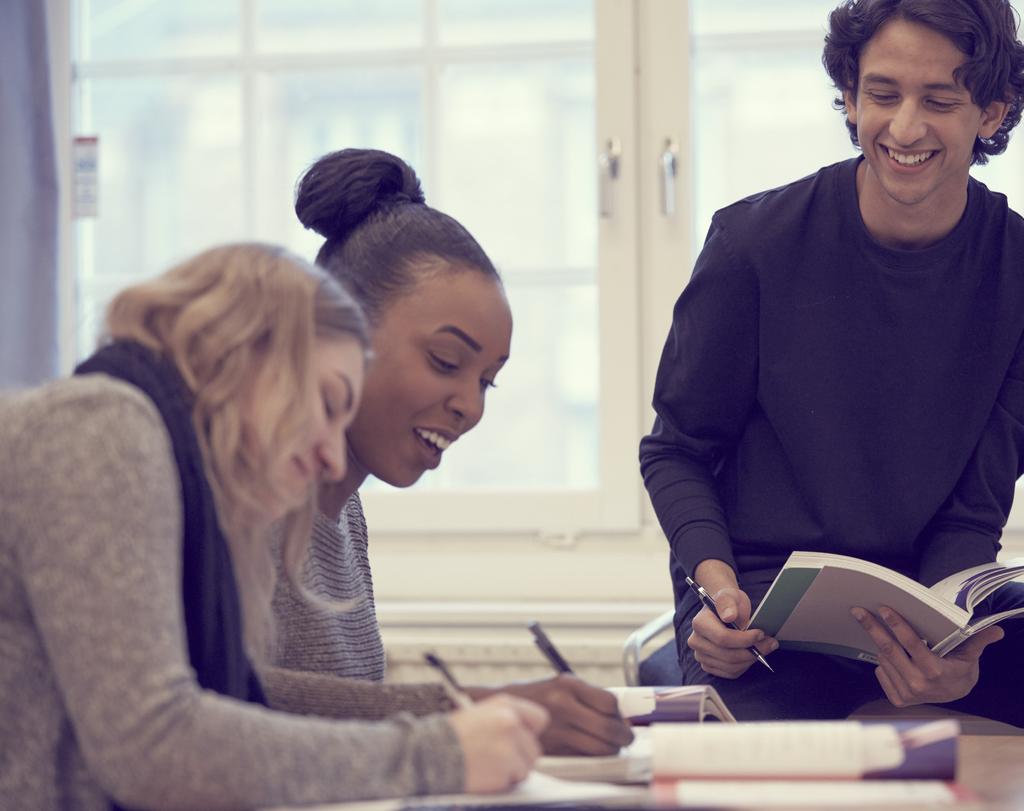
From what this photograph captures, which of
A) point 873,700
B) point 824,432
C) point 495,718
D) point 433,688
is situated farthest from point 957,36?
point 495,718

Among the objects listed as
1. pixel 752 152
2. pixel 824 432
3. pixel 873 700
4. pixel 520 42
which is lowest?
pixel 873 700

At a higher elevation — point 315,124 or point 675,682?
point 315,124

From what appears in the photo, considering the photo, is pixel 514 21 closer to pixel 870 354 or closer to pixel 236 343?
pixel 870 354

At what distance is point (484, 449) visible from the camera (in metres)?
2.76

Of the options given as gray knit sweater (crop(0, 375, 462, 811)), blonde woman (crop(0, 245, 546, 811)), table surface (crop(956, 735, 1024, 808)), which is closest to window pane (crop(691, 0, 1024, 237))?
table surface (crop(956, 735, 1024, 808))

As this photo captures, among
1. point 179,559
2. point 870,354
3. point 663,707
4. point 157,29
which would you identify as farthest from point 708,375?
point 157,29

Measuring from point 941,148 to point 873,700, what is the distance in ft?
2.40

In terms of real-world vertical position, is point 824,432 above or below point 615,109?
below

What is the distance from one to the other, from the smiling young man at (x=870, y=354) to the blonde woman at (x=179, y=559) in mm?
862

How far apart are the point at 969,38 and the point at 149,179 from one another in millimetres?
1743

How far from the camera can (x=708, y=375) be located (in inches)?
73.9

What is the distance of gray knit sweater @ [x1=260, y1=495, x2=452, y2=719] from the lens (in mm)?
1220

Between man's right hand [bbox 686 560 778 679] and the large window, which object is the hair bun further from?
the large window

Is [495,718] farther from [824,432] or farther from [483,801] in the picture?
[824,432]
